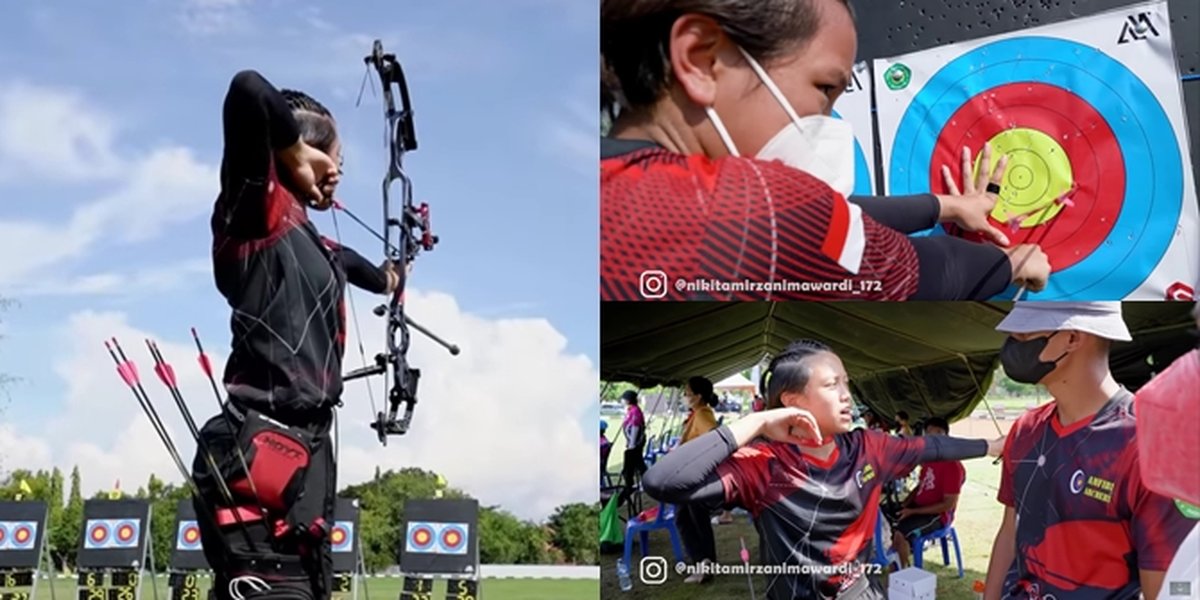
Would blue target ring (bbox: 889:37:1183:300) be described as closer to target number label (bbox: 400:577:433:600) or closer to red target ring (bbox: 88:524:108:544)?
target number label (bbox: 400:577:433:600)

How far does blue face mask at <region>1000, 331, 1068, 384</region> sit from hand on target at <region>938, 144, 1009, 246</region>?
218 mm

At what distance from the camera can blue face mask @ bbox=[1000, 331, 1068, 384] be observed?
6.78 ft

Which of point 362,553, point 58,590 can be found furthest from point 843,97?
point 58,590

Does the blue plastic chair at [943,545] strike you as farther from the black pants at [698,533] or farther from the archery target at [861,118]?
the archery target at [861,118]

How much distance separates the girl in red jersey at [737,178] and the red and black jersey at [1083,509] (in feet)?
1.03

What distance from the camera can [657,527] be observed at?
203cm

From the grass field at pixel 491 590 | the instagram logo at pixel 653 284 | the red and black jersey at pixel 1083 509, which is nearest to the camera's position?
the red and black jersey at pixel 1083 509

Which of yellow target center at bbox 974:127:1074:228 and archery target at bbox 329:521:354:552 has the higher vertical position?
yellow target center at bbox 974:127:1074:228

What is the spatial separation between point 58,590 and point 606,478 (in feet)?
8.03

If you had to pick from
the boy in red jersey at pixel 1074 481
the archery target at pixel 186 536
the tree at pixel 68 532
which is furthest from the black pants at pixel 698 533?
the tree at pixel 68 532

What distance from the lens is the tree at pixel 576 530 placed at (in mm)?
2424

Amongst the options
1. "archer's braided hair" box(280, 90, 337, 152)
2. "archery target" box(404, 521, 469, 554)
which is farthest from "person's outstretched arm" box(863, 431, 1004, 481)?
"archer's braided hair" box(280, 90, 337, 152)

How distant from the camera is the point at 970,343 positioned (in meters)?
2.11

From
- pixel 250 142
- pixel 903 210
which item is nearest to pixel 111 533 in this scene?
pixel 250 142
